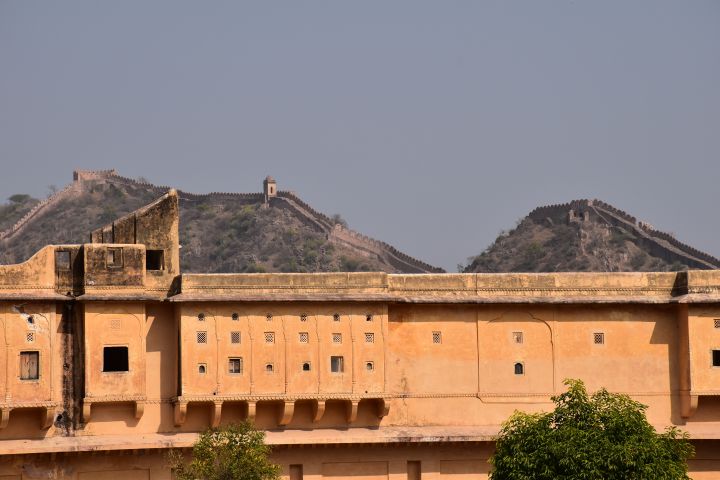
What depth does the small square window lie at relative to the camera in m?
35.1

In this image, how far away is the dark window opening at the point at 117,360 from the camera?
1373 inches

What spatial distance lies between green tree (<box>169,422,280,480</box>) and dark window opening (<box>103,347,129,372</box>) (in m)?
2.28

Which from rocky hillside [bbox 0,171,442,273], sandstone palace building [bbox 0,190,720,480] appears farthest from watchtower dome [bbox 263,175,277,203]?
sandstone palace building [bbox 0,190,720,480]

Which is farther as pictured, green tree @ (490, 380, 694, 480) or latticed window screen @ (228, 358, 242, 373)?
latticed window screen @ (228, 358, 242, 373)

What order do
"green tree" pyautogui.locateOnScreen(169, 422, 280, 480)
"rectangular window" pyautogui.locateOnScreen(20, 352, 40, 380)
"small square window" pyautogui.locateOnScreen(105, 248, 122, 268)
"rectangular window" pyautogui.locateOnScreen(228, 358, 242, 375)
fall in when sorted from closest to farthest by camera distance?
"green tree" pyautogui.locateOnScreen(169, 422, 280, 480) < "rectangular window" pyautogui.locateOnScreen(20, 352, 40, 380) < "small square window" pyautogui.locateOnScreen(105, 248, 122, 268) < "rectangular window" pyautogui.locateOnScreen(228, 358, 242, 375)

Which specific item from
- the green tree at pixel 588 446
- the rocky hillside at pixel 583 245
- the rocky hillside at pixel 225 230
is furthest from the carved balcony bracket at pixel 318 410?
the rocky hillside at pixel 225 230

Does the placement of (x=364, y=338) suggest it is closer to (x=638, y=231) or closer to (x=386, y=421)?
(x=386, y=421)

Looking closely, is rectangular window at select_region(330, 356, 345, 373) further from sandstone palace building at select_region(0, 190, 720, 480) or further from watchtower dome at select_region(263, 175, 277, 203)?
watchtower dome at select_region(263, 175, 277, 203)

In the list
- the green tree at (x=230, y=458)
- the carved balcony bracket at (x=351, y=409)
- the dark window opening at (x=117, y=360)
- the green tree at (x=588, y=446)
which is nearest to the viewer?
the green tree at (x=588, y=446)

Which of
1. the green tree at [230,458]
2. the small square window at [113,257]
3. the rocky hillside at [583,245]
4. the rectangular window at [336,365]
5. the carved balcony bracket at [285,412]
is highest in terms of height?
the rocky hillside at [583,245]

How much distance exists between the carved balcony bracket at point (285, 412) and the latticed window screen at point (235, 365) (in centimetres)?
111

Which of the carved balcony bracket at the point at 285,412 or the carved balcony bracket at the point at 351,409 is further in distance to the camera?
the carved balcony bracket at the point at 351,409

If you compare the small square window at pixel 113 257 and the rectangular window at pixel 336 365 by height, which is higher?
the small square window at pixel 113 257

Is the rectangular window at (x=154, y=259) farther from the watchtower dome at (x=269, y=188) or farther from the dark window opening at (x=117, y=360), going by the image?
the watchtower dome at (x=269, y=188)
